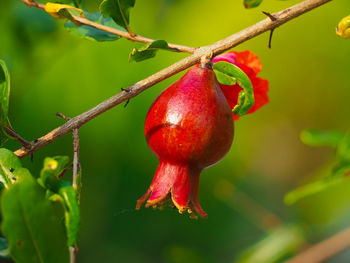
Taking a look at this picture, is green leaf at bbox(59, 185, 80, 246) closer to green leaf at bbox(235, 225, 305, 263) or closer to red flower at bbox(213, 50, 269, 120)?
red flower at bbox(213, 50, 269, 120)

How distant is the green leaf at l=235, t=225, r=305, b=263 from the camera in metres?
1.32

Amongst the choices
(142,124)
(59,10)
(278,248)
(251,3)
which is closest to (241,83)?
(251,3)

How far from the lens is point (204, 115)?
0.91 meters

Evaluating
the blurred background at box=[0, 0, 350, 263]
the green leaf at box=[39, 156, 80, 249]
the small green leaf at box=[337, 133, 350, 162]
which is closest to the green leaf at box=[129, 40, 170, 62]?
the green leaf at box=[39, 156, 80, 249]

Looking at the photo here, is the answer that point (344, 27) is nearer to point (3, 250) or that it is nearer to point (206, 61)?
point (206, 61)

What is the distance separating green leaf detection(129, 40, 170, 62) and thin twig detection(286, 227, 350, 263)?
525mm

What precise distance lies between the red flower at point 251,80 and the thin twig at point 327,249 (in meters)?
0.32

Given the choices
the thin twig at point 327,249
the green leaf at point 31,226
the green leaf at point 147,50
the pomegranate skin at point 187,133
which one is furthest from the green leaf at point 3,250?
the thin twig at point 327,249

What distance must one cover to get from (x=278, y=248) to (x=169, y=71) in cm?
64

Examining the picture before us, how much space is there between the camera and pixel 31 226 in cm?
76

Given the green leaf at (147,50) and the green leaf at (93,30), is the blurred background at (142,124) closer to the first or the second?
the green leaf at (93,30)

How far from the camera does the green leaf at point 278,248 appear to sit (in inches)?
52.0

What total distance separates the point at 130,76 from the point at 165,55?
0.64 ft

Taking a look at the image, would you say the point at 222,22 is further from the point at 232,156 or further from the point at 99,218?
the point at 99,218
